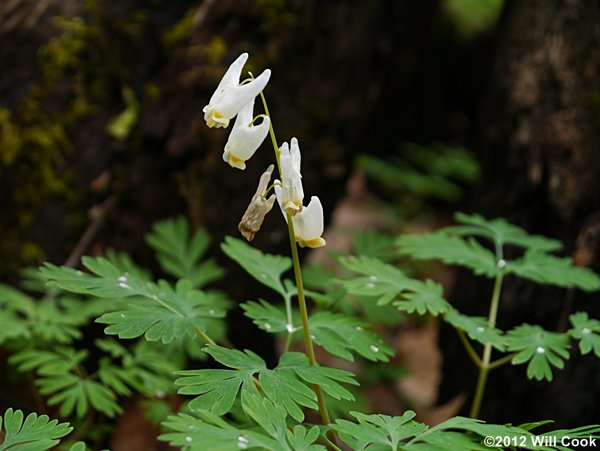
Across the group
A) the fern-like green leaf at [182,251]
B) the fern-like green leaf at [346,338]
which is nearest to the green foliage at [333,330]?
the fern-like green leaf at [346,338]

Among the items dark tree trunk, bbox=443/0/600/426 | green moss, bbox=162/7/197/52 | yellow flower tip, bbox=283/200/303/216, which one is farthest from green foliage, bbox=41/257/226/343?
green moss, bbox=162/7/197/52

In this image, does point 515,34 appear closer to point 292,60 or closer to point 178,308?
point 292,60

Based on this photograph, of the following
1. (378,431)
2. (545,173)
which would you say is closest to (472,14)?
(545,173)

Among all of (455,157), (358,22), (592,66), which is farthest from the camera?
(455,157)

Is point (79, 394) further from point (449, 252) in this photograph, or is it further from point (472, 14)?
point (472, 14)

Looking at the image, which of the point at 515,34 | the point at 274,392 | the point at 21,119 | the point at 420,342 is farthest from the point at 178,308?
the point at 420,342

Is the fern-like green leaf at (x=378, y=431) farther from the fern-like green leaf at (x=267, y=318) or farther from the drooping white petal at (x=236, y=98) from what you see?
the drooping white petal at (x=236, y=98)
